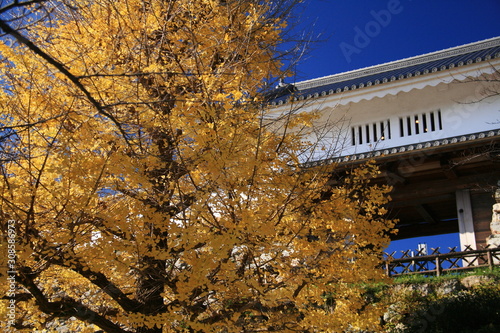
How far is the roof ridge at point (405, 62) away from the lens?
15031 millimetres

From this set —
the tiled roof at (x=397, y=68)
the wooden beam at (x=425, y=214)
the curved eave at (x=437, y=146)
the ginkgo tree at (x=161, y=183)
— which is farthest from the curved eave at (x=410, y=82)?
the ginkgo tree at (x=161, y=183)

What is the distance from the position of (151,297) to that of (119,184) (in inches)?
54.4

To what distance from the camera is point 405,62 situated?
1630 centimetres

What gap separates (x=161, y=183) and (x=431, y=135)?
8.78 meters

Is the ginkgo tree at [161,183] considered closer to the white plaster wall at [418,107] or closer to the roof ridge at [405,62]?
the white plaster wall at [418,107]

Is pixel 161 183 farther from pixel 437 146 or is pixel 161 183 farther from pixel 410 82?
pixel 410 82

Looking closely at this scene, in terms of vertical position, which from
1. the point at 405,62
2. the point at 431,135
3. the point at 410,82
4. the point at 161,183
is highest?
the point at 405,62

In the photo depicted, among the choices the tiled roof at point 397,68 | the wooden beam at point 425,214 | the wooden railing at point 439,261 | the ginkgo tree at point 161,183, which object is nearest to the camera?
the ginkgo tree at point 161,183

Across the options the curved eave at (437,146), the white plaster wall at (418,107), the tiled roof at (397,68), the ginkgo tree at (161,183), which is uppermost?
the tiled roof at (397,68)

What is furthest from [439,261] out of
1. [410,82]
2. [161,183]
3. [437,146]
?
[161,183]

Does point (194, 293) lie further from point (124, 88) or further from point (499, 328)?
point (499, 328)

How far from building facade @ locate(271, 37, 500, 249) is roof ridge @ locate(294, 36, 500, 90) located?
3958 millimetres

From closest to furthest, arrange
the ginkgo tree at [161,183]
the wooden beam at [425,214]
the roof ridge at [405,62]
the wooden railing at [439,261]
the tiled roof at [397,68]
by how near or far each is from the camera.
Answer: the ginkgo tree at [161,183] → the wooden railing at [439,261] → the wooden beam at [425,214] → the tiled roof at [397,68] → the roof ridge at [405,62]

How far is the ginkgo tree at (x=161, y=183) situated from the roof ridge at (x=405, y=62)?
11.3m
